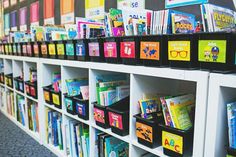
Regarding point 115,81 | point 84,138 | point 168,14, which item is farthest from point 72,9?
point 168,14

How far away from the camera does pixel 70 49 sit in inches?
63.1

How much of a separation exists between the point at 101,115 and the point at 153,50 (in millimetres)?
561

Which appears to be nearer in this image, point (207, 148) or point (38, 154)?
point (207, 148)

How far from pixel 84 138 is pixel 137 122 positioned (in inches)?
24.5

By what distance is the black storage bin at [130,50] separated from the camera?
111 centimetres

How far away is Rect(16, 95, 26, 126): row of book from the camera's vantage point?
2.53m

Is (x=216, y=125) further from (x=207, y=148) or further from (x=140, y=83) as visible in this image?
(x=140, y=83)

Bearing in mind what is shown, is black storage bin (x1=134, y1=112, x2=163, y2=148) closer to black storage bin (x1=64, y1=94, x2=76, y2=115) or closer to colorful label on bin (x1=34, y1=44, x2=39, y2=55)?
black storage bin (x1=64, y1=94, x2=76, y2=115)

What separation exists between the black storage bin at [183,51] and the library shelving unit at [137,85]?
0.03 m

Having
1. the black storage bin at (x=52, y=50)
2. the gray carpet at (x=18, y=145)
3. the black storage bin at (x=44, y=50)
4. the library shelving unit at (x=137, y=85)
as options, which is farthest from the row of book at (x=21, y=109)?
the black storage bin at (x=52, y=50)

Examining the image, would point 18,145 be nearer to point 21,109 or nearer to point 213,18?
point 21,109

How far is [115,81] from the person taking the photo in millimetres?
1515

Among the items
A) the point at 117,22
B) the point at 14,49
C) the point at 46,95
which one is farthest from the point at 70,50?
the point at 14,49

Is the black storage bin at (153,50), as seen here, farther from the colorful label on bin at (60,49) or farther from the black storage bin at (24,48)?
the black storage bin at (24,48)
